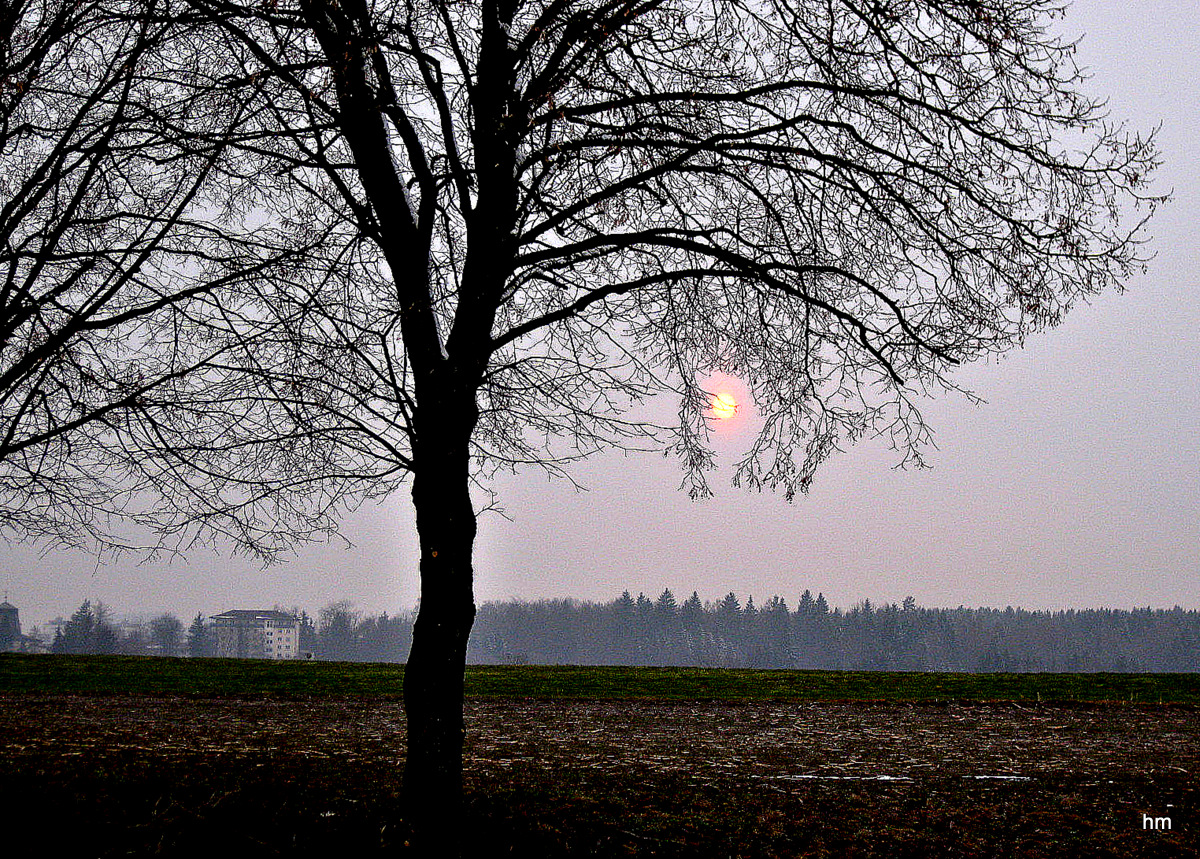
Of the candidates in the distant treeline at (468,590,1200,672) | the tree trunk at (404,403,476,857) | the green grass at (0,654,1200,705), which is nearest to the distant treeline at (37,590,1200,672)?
the distant treeline at (468,590,1200,672)

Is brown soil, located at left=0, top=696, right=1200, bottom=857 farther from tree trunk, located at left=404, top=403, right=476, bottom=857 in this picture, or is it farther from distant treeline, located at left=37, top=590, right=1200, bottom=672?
distant treeline, located at left=37, top=590, right=1200, bottom=672

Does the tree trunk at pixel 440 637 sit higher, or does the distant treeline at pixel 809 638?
the tree trunk at pixel 440 637

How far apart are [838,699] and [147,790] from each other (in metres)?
9.72

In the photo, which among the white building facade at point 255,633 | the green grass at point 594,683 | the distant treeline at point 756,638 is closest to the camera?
the green grass at point 594,683

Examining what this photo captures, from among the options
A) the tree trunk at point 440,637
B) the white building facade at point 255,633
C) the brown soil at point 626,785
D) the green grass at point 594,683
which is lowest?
the white building facade at point 255,633

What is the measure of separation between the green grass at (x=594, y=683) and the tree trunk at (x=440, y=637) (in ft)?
25.9

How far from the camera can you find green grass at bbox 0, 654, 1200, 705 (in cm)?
1325

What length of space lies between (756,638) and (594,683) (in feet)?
390

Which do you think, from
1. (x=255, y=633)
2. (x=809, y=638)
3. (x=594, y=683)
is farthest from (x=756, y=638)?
(x=594, y=683)

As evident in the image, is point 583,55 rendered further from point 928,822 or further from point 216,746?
point 216,746

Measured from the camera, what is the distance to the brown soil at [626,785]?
16.7 feet

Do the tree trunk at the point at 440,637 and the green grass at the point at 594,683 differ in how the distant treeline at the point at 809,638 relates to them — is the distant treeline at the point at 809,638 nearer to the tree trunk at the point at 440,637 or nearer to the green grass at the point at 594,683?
the green grass at the point at 594,683

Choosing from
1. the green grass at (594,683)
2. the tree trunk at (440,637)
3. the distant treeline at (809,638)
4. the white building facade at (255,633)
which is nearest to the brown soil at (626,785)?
the tree trunk at (440,637)

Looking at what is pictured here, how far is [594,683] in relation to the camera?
49.6ft
